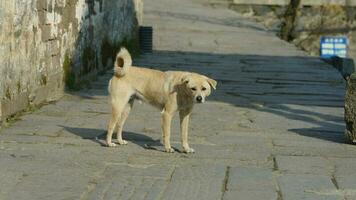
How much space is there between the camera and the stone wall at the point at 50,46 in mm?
8867

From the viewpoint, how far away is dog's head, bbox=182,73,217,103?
285 inches

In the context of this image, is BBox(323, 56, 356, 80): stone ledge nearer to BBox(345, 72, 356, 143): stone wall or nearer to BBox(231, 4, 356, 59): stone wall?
BBox(345, 72, 356, 143): stone wall

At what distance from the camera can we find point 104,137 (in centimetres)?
831

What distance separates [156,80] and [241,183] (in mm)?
1625

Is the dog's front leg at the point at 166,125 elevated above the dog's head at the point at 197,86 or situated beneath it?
situated beneath

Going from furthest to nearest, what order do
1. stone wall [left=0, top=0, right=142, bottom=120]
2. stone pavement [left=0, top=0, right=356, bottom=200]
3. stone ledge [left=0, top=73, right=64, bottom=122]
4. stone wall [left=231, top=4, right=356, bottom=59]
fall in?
stone wall [left=231, top=4, right=356, bottom=59] → stone wall [left=0, top=0, right=142, bottom=120] → stone ledge [left=0, top=73, right=64, bottom=122] → stone pavement [left=0, top=0, right=356, bottom=200]

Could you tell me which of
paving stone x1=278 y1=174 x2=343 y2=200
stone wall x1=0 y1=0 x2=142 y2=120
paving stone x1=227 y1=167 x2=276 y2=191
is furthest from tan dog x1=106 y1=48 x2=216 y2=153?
stone wall x1=0 y1=0 x2=142 y2=120

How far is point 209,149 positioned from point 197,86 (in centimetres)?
86

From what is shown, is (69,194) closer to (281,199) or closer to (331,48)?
(281,199)

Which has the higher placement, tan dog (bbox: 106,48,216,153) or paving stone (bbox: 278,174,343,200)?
tan dog (bbox: 106,48,216,153)

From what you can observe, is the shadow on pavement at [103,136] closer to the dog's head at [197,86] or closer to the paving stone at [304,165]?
the dog's head at [197,86]

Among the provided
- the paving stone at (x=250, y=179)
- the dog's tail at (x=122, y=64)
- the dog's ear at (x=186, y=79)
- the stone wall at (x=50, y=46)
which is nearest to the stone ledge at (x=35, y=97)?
the stone wall at (x=50, y=46)

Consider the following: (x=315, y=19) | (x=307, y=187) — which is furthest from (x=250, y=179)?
(x=315, y=19)

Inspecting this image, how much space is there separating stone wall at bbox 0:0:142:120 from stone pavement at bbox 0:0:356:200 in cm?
26
